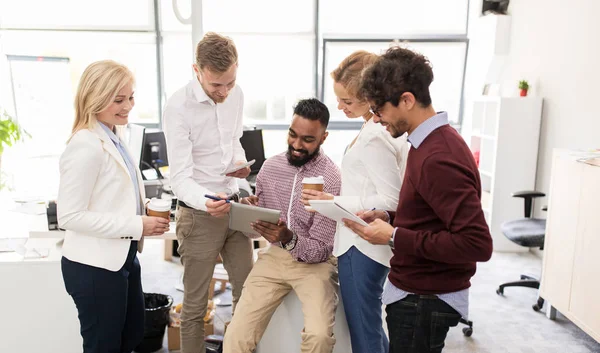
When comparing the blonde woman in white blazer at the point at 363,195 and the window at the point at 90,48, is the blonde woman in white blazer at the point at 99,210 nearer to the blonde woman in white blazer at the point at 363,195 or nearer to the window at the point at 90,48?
the blonde woman in white blazer at the point at 363,195

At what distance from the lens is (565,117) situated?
13.4ft

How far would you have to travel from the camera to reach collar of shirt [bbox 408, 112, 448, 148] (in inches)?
53.4

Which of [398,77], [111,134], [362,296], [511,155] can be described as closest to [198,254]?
[111,134]

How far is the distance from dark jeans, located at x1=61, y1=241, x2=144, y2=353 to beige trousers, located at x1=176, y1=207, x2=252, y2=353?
0.35 m

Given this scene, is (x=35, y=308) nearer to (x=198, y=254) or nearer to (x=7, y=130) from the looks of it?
(x=198, y=254)

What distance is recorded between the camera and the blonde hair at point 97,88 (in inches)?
65.7

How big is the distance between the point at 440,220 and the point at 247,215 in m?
0.79

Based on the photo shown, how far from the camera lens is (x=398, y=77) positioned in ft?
4.41

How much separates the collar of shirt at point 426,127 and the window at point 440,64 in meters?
4.54

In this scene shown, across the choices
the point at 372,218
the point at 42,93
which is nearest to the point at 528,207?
the point at 372,218

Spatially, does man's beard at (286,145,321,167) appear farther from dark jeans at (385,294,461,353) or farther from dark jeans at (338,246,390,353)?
dark jeans at (385,294,461,353)

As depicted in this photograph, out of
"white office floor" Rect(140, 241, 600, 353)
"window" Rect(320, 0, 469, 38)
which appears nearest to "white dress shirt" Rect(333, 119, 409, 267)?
"white office floor" Rect(140, 241, 600, 353)

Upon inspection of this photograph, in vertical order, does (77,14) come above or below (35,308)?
above

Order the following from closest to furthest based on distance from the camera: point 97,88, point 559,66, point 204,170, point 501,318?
point 97,88
point 204,170
point 501,318
point 559,66
